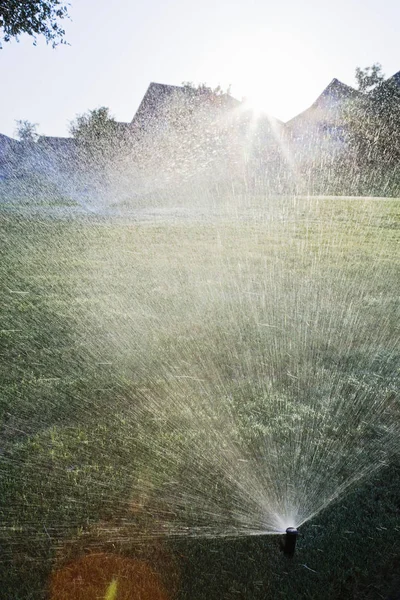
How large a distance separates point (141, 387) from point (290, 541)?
1402 mm

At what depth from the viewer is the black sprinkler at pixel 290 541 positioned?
64.9 inches

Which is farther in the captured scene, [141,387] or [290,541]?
[141,387]

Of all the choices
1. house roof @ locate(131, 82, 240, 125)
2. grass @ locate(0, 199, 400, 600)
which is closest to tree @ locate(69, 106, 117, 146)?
house roof @ locate(131, 82, 240, 125)

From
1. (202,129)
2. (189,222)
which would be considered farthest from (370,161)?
(189,222)

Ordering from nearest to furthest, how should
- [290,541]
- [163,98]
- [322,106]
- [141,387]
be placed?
[290,541]
[141,387]
[163,98]
[322,106]

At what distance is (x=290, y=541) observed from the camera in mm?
1675

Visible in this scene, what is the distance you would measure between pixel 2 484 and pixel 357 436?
1701 millimetres

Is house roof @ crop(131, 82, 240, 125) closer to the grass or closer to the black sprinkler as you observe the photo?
the grass

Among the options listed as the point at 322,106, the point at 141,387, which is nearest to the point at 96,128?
the point at 322,106

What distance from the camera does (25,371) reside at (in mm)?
3023

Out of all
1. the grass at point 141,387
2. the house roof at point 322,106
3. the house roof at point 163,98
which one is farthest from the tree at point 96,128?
the grass at point 141,387

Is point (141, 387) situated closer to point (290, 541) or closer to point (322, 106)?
point (290, 541)

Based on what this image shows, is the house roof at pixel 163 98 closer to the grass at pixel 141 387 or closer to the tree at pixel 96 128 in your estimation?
the tree at pixel 96 128

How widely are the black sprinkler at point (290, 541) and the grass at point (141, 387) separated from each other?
0.14 feet
